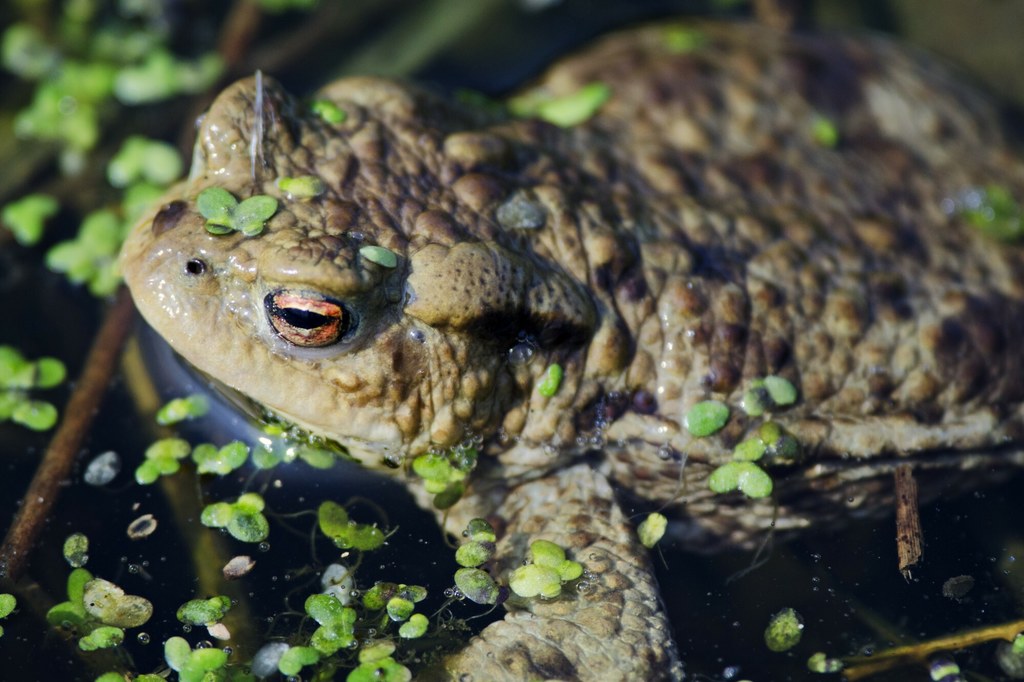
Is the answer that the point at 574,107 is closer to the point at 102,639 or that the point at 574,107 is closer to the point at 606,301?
the point at 606,301

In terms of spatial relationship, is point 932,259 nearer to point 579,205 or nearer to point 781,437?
point 781,437

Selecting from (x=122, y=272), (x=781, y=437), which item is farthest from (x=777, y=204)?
(x=122, y=272)

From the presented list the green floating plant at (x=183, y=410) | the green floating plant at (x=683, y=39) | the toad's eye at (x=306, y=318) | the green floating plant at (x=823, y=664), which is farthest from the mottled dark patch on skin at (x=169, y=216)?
the green floating plant at (x=823, y=664)

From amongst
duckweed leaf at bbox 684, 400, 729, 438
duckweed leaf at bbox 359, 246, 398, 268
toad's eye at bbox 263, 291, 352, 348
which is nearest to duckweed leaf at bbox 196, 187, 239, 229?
toad's eye at bbox 263, 291, 352, 348

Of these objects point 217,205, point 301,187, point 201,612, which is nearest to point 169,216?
point 217,205

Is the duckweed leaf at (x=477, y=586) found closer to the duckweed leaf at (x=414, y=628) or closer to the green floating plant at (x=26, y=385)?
the duckweed leaf at (x=414, y=628)
